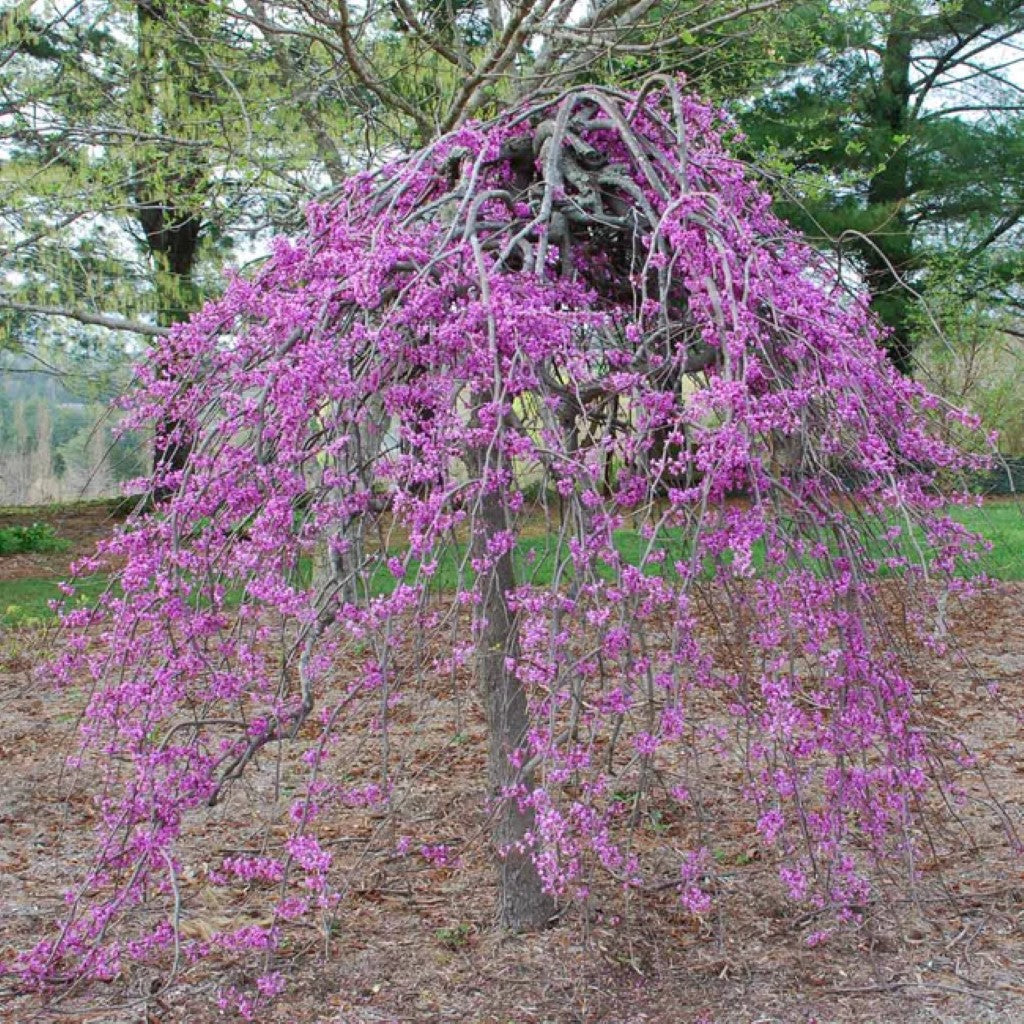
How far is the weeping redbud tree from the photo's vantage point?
2.01 metres

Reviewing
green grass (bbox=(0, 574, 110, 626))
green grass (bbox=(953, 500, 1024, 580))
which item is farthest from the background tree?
green grass (bbox=(0, 574, 110, 626))

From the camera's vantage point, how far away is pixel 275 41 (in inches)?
259

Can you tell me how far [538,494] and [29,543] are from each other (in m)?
11.8

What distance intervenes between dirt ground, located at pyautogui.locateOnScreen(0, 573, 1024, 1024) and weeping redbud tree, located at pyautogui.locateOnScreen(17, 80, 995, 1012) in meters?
0.22

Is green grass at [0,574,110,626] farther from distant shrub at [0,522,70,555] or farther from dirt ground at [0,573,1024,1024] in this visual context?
dirt ground at [0,573,1024,1024]

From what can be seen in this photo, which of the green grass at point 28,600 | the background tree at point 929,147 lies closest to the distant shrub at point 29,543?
the green grass at point 28,600

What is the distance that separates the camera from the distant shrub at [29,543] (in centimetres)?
1251

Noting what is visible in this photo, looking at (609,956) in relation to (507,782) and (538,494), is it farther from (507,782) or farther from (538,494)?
(538,494)

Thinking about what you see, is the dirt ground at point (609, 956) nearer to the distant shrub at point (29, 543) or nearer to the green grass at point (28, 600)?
the green grass at point (28, 600)

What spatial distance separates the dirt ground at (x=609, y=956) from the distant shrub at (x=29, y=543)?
9175 mm

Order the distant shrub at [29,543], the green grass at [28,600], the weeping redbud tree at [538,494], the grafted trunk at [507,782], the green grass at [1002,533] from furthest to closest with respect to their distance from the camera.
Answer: the distant shrub at [29,543]
the green grass at [1002,533]
the green grass at [28,600]
the grafted trunk at [507,782]
the weeping redbud tree at [538,494]

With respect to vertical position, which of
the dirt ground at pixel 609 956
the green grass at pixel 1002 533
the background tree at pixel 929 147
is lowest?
the dirt ground at pixel 609 956

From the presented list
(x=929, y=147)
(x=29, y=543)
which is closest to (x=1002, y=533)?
(x=929, y=147)

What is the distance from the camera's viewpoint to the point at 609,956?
292cm
